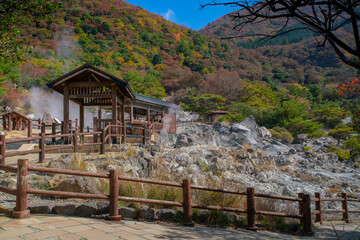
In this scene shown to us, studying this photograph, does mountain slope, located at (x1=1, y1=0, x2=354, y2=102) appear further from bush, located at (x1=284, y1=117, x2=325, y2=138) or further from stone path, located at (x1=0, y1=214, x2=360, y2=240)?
stone path, located at (x1=0, y1=214, x2=360, y2=240)

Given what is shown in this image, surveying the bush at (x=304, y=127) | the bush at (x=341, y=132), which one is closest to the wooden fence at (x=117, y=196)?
the bush at (x=304, y=127)

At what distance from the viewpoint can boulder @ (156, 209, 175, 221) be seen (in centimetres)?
494

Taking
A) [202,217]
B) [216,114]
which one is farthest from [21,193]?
[216,114]

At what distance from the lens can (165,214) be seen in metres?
4.97

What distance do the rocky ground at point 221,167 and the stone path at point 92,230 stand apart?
4.20 ft

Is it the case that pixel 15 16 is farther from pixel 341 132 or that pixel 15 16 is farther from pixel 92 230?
pixel 341 132

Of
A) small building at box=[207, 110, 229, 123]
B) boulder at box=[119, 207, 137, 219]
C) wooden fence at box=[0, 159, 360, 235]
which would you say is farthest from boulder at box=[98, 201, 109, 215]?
small building at box=[207, 110, 229, 123]

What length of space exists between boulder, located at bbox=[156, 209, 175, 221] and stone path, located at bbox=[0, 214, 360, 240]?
0.38m

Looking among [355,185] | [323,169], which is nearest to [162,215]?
[355,185]

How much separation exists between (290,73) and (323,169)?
61.6 m

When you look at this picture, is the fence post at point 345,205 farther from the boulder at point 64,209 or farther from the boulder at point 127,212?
the boulder at point 64,209

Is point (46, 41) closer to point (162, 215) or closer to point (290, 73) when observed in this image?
point (290, 73)

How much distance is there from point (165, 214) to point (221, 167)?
736cm

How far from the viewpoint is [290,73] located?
7106 centimetres
